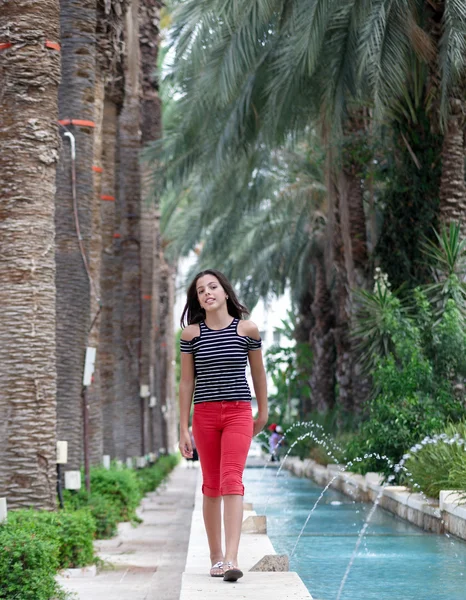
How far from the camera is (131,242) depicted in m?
22.0

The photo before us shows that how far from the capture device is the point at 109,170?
18.1 meters

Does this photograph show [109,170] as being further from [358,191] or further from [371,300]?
[358,191]

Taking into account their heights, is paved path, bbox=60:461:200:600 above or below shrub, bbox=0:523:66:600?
below

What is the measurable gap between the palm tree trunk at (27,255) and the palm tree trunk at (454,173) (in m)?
8.88

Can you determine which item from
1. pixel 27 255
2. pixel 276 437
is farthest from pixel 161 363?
pixel 27 255

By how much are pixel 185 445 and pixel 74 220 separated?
6073 mm

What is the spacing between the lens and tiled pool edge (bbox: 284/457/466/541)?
1016 cm

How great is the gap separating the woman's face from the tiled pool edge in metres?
4.06

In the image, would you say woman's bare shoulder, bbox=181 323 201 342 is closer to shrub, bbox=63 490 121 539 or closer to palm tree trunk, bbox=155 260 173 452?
shrub, bbox=63 490 121 539

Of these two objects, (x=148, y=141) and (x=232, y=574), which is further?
(x=148, y=141)

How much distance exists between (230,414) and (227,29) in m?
13.6

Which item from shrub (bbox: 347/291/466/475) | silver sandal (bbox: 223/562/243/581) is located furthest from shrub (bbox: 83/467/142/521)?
silver sandal (bbox: 223/562/243/581)

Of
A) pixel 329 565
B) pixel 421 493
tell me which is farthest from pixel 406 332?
pixel 329 565

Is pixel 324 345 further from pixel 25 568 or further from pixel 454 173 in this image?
pixel 25 568
